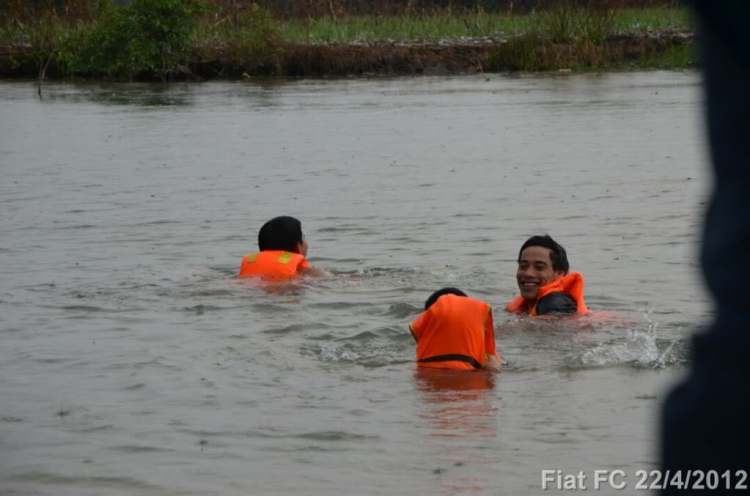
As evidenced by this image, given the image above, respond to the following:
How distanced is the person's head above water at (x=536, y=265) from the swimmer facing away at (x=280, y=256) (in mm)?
2025

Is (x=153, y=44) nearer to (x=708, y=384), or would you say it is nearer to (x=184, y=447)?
(x=184, y=447)

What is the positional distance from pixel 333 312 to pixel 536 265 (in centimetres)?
142

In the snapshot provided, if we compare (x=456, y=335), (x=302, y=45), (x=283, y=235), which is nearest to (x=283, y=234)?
(x=283, y=235)

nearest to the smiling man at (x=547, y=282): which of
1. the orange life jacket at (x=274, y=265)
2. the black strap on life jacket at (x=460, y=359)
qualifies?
the black strap on life jacket at (x=460, y=359)

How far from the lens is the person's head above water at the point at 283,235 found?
31.6 feet

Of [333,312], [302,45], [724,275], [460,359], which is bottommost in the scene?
[333,312]

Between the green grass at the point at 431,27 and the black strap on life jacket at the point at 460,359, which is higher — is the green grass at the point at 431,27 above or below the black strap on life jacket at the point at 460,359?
above

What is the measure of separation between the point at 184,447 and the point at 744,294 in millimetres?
4183

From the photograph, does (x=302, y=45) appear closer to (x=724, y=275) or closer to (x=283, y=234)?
(x=283, y=234)

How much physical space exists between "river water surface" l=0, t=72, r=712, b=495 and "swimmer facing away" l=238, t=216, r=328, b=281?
0.53 ft

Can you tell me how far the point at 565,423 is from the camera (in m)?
5.65

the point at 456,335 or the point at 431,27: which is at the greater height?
the point at 431,27

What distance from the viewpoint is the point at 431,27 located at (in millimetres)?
45656

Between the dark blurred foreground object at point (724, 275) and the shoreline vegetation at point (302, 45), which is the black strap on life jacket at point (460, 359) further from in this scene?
the shoreline vegetation at point (302, 45)
